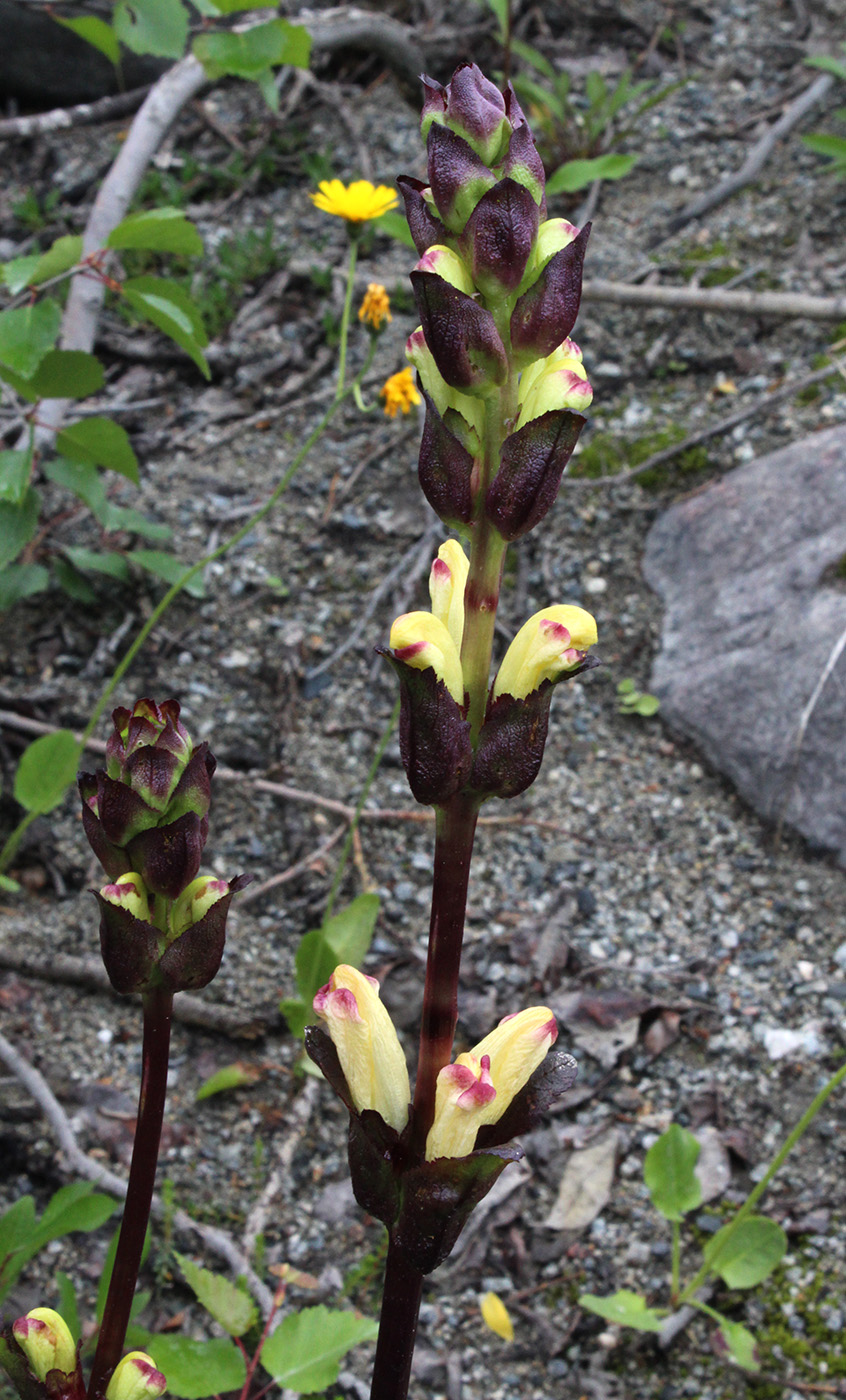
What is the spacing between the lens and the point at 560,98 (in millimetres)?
5121

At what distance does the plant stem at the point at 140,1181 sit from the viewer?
1.30 metres

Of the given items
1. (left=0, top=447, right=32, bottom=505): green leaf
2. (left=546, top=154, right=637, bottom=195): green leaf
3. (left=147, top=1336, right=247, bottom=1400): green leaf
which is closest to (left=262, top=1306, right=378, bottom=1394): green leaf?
(left=147, top=1336, right=247, bottom=1400): green leaf

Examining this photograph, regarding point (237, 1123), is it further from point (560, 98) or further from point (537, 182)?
point (560, 98)

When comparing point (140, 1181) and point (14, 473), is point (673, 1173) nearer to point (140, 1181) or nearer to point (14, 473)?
point (140, 1181)

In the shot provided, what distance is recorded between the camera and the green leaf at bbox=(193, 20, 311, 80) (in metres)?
3.00

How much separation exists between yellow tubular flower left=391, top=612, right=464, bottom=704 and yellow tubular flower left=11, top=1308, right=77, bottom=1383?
775 mm

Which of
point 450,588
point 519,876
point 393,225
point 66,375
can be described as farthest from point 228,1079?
point 393,225

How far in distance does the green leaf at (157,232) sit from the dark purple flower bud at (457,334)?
1.48 m

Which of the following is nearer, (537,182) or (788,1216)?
(537,182)

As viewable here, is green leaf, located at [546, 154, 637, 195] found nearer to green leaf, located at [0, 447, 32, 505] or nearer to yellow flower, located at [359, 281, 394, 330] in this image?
yellow flower, located at [359, 281, 394, 330]

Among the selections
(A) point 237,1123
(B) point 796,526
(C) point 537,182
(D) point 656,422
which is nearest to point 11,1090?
(A) point 237,1123

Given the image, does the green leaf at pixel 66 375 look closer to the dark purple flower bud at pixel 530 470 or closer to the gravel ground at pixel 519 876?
the gravel ground at pixel 519 876

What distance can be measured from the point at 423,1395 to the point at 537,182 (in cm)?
215

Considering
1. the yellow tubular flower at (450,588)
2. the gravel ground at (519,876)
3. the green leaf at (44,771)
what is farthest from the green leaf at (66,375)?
the yellow tubular flower at (450,588)
